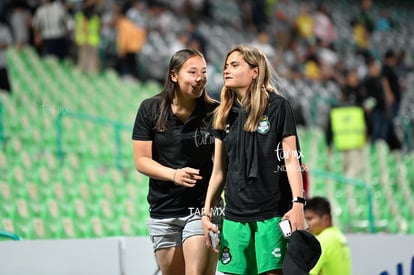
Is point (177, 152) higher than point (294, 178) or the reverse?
higher

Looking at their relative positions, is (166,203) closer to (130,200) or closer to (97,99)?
(130,200)

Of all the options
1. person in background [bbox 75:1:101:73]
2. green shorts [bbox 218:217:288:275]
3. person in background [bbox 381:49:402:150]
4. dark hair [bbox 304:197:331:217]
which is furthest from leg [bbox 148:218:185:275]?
person in background [bbox 75:1:101:73]

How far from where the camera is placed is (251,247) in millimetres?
4906

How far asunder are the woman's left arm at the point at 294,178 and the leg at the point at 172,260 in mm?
859

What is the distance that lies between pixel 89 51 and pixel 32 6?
4.03 feet

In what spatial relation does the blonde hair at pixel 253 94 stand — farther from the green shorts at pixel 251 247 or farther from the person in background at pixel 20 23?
the person in background at pixel 20 23

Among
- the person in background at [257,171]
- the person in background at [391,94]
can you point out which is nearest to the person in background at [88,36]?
the person in background at [391,94]

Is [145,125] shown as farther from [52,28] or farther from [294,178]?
[52,28]

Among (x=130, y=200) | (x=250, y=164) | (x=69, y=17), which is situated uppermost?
(x=69, y=17)

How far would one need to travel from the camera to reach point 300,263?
473 cm

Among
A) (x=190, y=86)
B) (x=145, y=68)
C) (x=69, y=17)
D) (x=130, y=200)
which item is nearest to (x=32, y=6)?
(x=69, y=17)

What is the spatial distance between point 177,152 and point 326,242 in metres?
1.58

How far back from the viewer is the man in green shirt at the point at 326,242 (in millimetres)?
6445

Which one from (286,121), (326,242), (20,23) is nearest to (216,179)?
(286,121)
